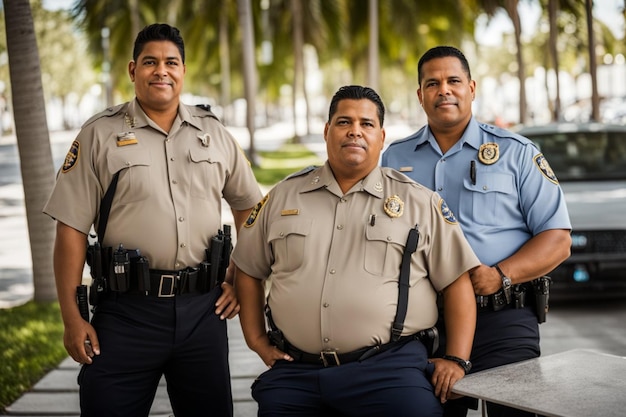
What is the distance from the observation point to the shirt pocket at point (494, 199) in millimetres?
3754

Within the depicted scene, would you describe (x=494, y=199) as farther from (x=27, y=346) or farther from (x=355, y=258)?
(x=27, y=346)

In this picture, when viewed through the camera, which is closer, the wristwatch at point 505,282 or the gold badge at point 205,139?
the wristwatch at point 505,282

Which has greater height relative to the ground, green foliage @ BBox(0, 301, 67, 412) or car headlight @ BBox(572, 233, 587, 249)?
car headlight @ BBox(572, 233, 587, 249)

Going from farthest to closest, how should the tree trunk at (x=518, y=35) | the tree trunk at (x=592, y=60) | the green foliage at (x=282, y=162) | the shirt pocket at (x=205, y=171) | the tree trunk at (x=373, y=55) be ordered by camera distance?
the tree trunk at (x=373, y=55) < the tree trunk at (x=518, y=35) < the green foliage at (x=282, y=162) < the tree trunk at (x=592, y=60) < the shirt pocket at (x=205, y=171)

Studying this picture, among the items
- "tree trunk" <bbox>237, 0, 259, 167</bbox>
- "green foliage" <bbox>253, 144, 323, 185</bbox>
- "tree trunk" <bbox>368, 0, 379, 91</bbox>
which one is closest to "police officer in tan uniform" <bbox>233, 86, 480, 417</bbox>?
"green foliage" <bbox>253, 144, 323, 185</bbox>

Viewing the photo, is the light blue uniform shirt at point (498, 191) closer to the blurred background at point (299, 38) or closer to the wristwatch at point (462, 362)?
the wristwatch at point (462, 362)

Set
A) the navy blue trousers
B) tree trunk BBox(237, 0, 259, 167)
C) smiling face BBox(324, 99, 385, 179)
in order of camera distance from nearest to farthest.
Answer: the navy blue trousers
smiling face BBox(324, 99, 385, 179)
tree trunk BBox(237, 0, 259, 167)

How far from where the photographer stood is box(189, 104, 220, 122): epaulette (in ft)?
13.0

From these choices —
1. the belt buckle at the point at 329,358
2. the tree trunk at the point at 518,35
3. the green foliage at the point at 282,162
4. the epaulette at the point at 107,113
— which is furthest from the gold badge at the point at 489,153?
the tree trunk at the point at 518,35

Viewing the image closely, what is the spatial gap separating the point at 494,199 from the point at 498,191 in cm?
4

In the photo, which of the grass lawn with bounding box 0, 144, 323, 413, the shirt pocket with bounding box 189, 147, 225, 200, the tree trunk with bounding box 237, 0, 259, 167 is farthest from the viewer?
the tree trunk with bounding box 237, 0, 259, 167

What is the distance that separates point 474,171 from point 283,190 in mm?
849

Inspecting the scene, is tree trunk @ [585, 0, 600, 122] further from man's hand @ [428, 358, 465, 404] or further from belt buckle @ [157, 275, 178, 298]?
belt buckle @ [157, 275, 178, 298]

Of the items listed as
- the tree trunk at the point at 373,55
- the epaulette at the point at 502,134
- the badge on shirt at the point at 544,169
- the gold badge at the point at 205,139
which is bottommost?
the badge on shirt at the point at 544,169
